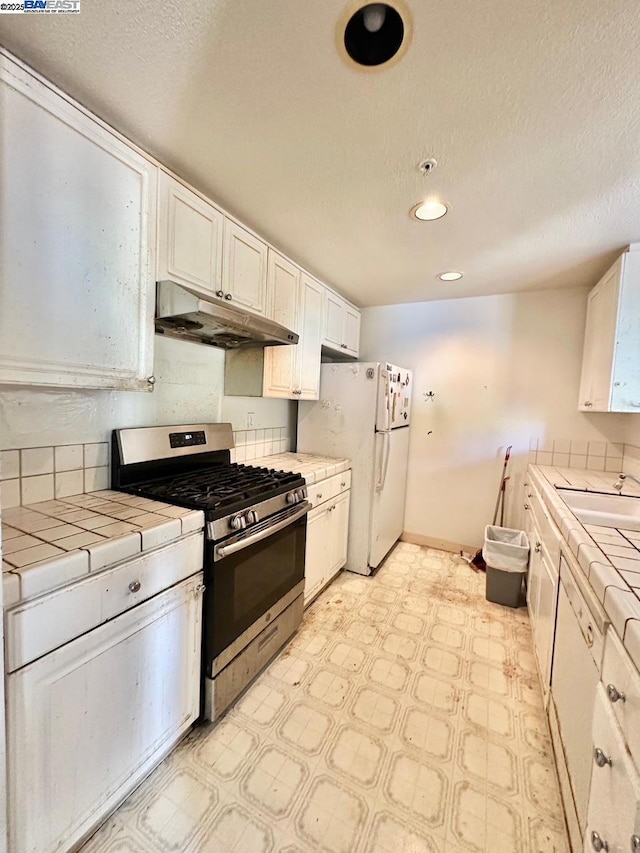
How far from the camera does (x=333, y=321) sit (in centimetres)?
294

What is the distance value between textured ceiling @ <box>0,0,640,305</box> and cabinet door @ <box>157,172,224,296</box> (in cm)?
10

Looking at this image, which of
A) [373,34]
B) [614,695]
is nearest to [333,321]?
[373,34]

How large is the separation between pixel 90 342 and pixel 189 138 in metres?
0.87

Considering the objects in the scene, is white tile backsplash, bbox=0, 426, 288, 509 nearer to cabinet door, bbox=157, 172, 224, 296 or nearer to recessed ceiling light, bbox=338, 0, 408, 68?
cabinet door, bbox=157, 172, 224, 296

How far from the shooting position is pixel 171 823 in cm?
112

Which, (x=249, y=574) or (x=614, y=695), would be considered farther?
(x=249, y=574)

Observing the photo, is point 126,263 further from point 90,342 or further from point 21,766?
point 21,766

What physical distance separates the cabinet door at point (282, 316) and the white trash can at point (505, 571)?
1.82 metres

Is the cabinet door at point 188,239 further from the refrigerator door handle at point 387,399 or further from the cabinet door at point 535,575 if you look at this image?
the cabinet door at point 535,575

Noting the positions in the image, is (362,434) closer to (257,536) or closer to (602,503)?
(257,536)

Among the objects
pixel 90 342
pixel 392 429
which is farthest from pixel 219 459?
pixel 392 429

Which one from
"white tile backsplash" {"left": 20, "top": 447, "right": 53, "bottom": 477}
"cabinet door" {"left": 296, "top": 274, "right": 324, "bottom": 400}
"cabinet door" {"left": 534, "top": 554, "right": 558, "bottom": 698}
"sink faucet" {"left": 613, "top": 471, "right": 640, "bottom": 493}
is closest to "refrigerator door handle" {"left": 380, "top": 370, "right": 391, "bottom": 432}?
"cabinet door" {"left": 296, "top": 274, "right": 324, "bottom": 400}

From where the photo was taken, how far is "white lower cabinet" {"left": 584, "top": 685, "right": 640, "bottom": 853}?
0.67m

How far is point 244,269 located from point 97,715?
6.37 feet
